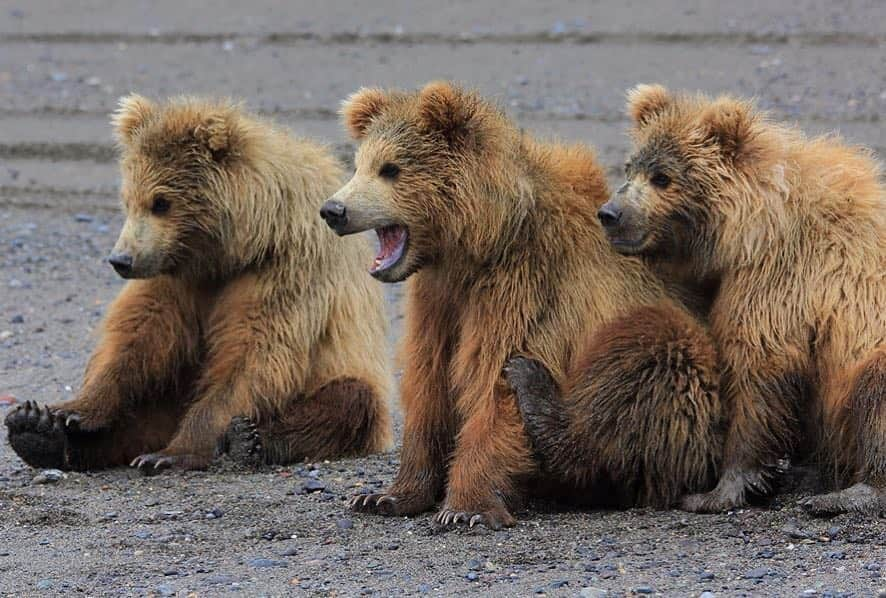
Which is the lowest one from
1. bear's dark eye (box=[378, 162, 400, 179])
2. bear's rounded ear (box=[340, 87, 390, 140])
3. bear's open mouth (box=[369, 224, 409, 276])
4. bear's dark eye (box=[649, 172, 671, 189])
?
bear's open mouth (box=[369, 224, 409, 276])

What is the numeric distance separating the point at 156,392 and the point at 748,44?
408 inches

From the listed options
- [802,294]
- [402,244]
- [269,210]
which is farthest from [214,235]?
[802,294]

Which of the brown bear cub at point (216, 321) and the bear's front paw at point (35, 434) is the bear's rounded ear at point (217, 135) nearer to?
the brown bear cub at point (216, 321)

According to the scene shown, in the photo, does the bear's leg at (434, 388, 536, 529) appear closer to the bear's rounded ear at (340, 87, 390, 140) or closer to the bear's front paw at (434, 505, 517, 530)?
the bear's front paw at (434, 505, 517, 530)

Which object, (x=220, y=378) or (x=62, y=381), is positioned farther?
(x=62, y=381)

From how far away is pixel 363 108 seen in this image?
742 centimetres

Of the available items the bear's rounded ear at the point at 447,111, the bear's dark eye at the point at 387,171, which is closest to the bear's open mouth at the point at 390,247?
the bear's dark eye at the point at 387,171

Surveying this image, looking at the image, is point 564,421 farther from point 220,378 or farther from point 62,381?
point 62,381

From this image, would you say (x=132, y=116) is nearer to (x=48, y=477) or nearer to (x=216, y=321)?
(x=216, y=321)

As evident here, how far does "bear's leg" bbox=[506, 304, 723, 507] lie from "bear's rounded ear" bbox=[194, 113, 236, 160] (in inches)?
90.8

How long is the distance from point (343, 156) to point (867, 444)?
931cm

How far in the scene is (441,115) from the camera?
714cm

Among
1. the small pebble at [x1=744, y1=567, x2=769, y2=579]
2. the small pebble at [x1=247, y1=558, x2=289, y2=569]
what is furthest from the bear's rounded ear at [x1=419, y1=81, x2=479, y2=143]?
the small pebble at [x1=744, y1=567, x2=769, y2=579]

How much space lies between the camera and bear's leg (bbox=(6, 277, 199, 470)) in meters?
8.41
